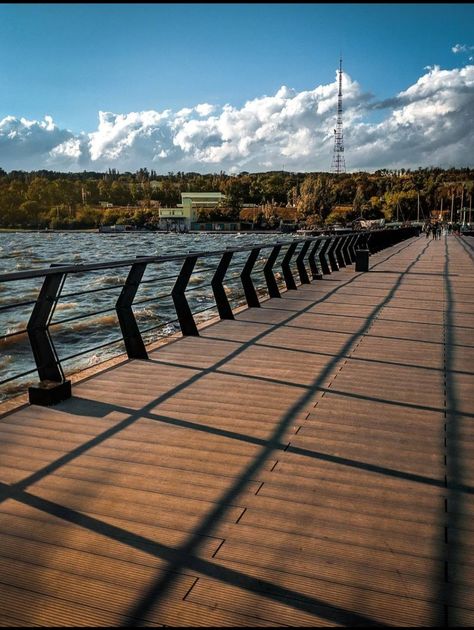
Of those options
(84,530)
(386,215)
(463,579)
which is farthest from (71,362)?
(386,215)

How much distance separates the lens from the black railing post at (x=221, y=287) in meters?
9.06

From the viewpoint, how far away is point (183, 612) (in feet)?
7.08

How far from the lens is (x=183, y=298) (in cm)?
771

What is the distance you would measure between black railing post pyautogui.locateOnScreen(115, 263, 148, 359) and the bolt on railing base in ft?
5.06

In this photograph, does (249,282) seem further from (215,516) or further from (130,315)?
(215,516)

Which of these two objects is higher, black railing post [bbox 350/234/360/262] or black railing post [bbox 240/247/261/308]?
black railing post [bbox 240/247/261/308]

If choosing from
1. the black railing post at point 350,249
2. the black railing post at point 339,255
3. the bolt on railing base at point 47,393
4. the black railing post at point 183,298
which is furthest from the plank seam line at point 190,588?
the black railing post at point 350,249

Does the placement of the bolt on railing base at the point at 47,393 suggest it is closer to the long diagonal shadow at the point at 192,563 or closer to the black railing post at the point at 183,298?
the long diagonal shadow at the point at 192,563

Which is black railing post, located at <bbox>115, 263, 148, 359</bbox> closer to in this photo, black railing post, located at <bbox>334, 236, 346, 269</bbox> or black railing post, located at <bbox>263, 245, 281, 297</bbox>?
black railing post, located at <bbox>263, 245, 281, 297</bbox>

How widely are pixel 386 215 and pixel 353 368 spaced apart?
196 m

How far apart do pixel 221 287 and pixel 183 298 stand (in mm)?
1442

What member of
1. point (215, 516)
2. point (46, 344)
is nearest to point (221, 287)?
point (46, 344)

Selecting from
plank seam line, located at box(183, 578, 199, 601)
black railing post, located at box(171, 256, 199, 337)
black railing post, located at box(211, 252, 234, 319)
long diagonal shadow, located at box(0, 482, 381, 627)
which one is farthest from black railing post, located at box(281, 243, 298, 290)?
plank seam line, located at box(183, 578, 199, 601)

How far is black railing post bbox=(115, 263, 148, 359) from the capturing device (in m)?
6.21
